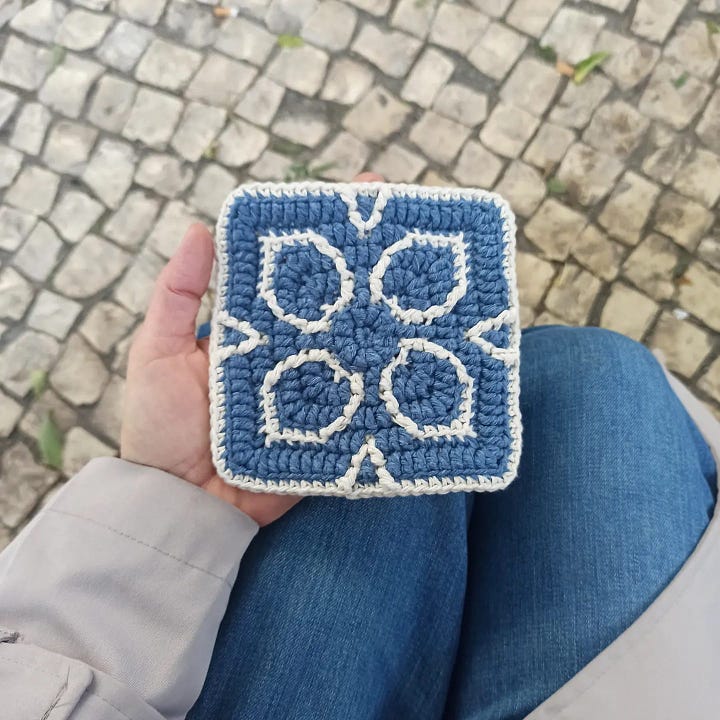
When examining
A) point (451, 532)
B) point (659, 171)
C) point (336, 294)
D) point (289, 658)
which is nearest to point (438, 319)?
point (336, 294)

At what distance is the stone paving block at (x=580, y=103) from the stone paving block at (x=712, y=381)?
0.52 m

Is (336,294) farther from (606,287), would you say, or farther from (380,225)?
(606,287)

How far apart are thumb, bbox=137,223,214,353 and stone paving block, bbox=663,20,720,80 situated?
1.02 metres

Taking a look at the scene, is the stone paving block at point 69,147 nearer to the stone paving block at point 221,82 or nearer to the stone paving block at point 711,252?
the stone paving block at point 221,82

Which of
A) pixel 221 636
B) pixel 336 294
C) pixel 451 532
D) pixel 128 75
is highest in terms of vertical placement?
pixel 336 294

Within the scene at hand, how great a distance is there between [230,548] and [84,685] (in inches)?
7.7

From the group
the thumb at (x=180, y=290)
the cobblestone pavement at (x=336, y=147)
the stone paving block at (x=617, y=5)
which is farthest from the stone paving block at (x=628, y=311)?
the thumb at (x=180, y=290)

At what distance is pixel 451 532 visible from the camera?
2.67ft

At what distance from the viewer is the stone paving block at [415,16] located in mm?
1270

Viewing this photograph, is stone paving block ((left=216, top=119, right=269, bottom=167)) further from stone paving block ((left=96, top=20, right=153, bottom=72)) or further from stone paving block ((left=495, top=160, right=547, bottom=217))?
A: stone paving block ((left=495, top=160, right=547, bottom=217))

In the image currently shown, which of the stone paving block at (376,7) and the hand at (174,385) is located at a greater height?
the stone paving block at (376,7)

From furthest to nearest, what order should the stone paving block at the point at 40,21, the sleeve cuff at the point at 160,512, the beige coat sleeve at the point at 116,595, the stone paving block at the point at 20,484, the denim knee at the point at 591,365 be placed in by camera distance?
1. the stone paving block at the point at 40,21
2. the stone paving block at the point at 20,484
3. the denim knee at the point at 591,365
4. the sleeve cuff at the point at 160,512
5. the beige coat sleeve at the point at 116,595

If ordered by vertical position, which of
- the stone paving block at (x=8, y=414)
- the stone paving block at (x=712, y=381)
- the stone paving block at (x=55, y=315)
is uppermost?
the stone paving block at (x=712, y=381)

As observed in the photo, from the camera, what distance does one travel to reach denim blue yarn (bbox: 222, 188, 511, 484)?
71cm
